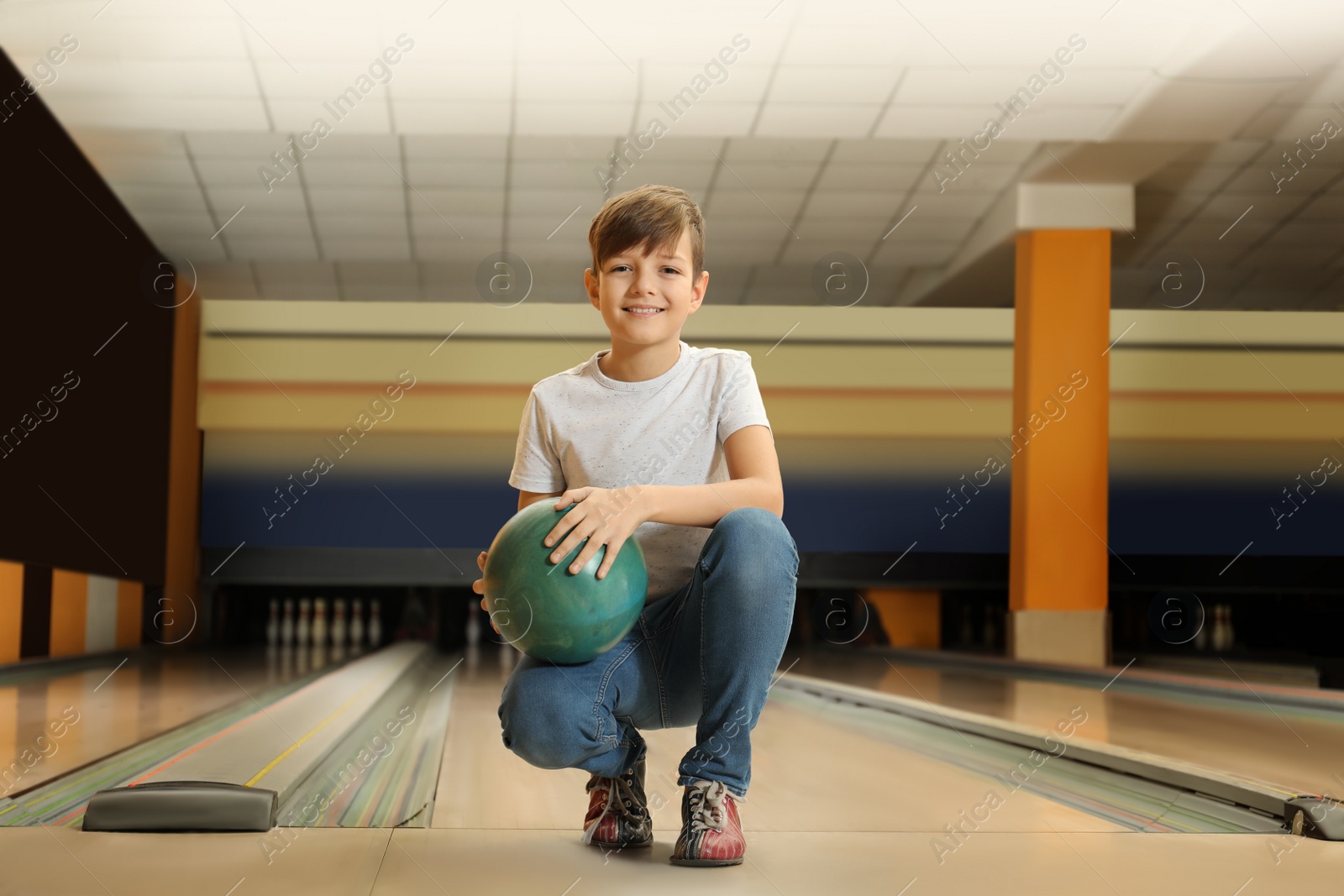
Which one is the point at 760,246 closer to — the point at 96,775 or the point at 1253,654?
the point at 1253,654

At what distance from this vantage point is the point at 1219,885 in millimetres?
1152

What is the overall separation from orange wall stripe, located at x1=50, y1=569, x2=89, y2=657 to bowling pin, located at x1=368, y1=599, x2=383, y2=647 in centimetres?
211

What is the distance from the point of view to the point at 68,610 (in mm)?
5230

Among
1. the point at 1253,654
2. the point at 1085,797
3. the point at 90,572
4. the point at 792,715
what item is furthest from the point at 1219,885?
the point at 1253,654

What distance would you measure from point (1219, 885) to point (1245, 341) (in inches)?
253

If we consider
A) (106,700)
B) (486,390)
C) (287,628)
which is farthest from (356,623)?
(106,700)

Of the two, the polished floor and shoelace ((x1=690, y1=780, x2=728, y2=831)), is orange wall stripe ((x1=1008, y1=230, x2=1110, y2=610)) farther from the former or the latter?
shoelace ((x1=690, y1=780, x2=728, y2=831))

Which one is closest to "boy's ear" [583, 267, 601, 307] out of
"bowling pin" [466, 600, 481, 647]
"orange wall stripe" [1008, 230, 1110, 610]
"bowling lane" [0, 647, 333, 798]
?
"bowling lane" [0, 647, 333, 798]

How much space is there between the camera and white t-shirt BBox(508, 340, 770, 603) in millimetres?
1327

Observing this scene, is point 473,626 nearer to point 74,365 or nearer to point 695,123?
point 74,365

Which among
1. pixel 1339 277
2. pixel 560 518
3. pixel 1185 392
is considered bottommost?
pixel 560 518

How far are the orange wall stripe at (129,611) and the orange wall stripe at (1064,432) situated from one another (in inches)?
192

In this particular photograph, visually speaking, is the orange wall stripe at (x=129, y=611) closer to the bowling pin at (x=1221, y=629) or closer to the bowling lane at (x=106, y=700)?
the bowling lane at (x=106, y=700)

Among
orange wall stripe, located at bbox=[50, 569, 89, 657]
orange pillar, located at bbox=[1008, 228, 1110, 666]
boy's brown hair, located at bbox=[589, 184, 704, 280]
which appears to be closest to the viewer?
boy's brown hair, located at bbox=[589, 184, 704, 280]
